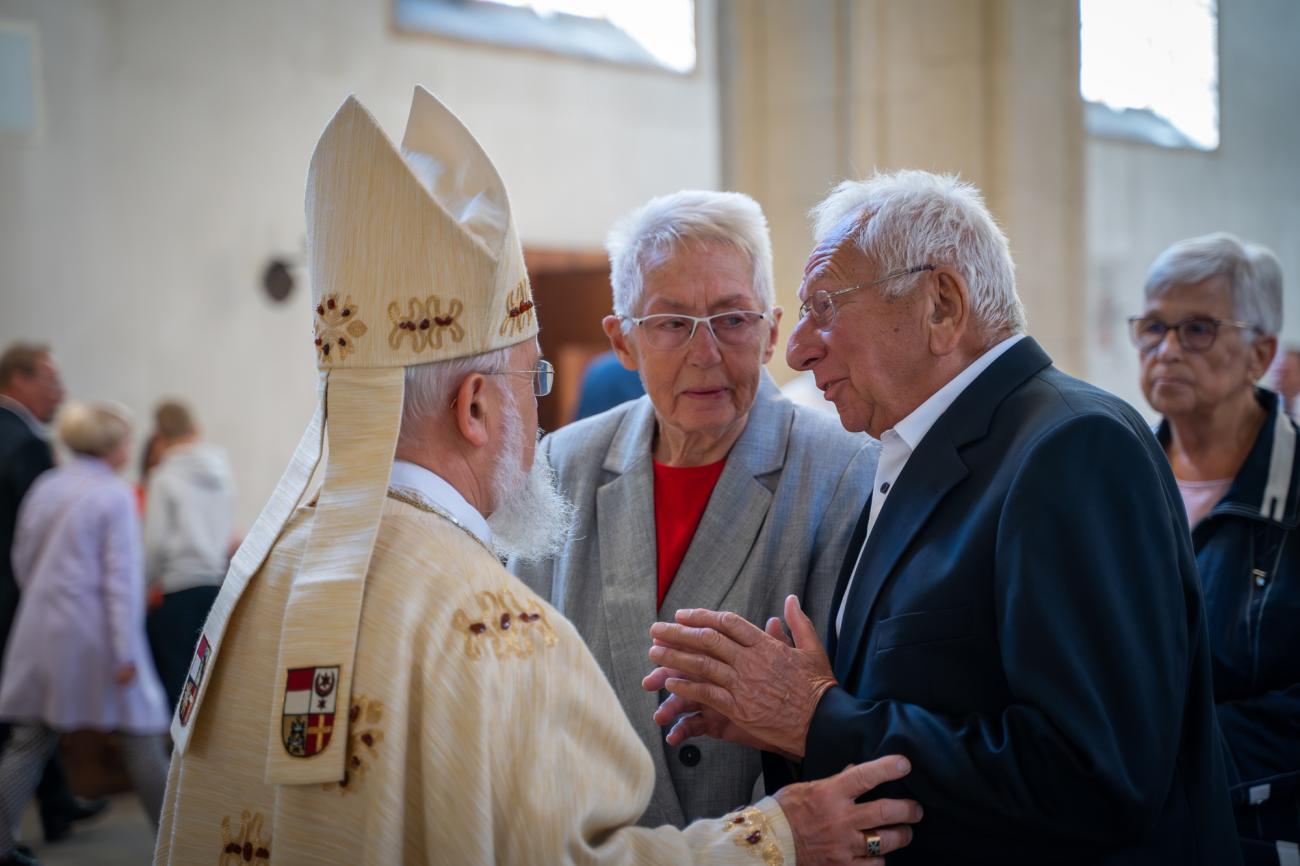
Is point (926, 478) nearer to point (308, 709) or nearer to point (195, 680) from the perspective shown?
point (308, 709)

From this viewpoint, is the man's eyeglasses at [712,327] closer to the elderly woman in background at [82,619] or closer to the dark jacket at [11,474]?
the elderly woman in background at [82,619]

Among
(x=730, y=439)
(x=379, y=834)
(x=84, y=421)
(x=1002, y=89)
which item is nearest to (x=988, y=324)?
(x=730, y=439)

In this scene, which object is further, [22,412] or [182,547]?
[182,547]

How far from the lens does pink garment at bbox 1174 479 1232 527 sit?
105 inches

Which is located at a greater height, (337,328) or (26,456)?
(337,328)

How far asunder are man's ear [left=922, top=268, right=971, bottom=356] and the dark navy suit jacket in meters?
0.08

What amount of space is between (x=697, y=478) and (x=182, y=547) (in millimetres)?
4263

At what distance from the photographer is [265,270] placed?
7.58 metres

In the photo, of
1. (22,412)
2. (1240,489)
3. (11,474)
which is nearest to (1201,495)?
(1240,489)

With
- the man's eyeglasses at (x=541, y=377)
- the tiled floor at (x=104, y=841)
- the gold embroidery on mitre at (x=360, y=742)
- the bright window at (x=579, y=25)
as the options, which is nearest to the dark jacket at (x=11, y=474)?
the tiled floor at (x=104, y=841)

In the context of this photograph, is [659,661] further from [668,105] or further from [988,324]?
[668,105]

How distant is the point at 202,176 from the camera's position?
7367mm

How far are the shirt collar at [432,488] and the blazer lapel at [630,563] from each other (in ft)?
2.11

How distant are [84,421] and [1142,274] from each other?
734 centimetres
